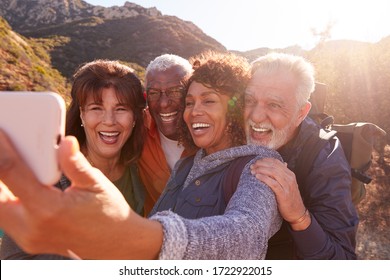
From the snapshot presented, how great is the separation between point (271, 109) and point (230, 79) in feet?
1.13

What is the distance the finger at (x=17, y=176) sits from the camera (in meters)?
0.68

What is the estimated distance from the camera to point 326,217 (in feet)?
6.27

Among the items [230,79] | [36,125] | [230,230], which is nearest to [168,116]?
[230,79]

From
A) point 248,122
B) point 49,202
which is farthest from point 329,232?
point 49,202

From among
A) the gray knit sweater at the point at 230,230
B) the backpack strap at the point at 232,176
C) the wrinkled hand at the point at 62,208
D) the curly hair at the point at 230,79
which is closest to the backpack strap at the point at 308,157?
the curly hair at the point at 230,79

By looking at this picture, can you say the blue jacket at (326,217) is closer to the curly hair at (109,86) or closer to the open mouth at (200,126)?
the open mouth at (200,126)

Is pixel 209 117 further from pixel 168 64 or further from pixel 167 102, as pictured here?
pixel 168 64

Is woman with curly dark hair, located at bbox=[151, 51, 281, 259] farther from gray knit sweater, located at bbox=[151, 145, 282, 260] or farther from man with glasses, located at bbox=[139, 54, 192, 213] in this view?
man with glasses, located at bbox=[139, 54, 192, 213]

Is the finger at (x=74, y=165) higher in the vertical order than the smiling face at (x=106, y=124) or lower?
higher

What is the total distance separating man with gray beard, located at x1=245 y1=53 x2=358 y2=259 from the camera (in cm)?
164

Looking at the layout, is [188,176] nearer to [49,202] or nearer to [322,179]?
[322,179]

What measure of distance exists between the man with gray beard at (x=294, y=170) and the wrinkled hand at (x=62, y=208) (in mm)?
834

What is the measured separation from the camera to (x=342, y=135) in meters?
2.45

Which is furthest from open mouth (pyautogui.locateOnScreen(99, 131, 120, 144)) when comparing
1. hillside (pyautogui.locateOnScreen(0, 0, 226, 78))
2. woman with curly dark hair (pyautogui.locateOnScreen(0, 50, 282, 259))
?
hillside (pyautogui.locateOnScreen(0, 0, 226, 78))
